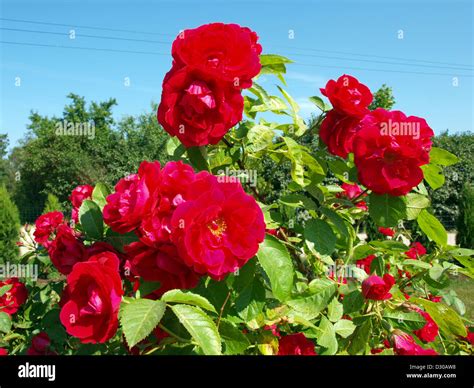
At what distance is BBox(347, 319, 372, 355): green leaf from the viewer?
4.23ft

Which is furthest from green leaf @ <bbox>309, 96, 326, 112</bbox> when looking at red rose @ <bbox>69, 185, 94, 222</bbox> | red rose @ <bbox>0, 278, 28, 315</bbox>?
red rose @ <bbox>0, 278, 28, 315</bbox>

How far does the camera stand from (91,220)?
1.08 metres

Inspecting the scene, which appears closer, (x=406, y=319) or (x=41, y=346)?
(x=406, y=319)

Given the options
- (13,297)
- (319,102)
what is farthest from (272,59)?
(13,297)

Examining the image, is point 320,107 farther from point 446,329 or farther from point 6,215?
point 6,215

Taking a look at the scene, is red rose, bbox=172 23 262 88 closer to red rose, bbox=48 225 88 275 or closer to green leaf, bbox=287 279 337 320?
red rose, bbox=48 225 88 275

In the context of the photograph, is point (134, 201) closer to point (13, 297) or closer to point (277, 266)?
point (277, 266)

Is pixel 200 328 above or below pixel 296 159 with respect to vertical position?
below

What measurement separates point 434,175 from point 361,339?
527 mm

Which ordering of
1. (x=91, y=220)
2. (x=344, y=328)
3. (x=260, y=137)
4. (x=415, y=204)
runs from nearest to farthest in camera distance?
(x=91, y=220)
(x=415, y=204)
(x=260, y=137)
(x=344, y=328)

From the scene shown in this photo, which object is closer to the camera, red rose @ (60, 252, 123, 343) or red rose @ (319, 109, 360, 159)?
red rose @ (60, 252, 123, 343)

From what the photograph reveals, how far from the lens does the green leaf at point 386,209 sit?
44.6 inches

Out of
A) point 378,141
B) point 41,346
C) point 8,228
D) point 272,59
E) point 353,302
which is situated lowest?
point 8,228
